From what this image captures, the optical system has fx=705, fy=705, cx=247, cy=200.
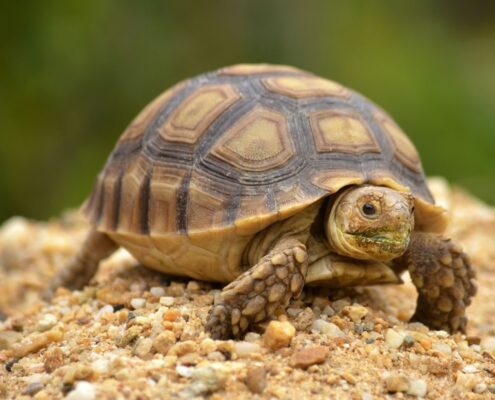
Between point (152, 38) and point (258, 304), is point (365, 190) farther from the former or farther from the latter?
point (152, 38)

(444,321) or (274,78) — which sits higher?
(274,78)

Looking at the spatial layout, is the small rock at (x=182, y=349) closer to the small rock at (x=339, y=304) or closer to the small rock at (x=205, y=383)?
the small rock at (x=205, y=383)

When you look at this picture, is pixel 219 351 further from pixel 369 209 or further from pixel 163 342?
pixel 369 209

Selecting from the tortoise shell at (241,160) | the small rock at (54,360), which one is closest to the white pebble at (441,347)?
the tortoise shell at (241,160)

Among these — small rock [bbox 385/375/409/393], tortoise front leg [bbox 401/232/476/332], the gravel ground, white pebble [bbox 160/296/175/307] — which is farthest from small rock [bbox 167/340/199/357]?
tortoise front leg [bbox 401/232/476/332]

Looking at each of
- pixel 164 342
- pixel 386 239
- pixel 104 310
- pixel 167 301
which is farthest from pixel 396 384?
pixel 104 310

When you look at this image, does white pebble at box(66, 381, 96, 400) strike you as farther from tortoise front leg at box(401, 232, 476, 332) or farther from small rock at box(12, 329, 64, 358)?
tortoise front leg at box(401, 232, 476, 332)

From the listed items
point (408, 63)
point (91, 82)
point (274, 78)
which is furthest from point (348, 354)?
point (408, 63)
